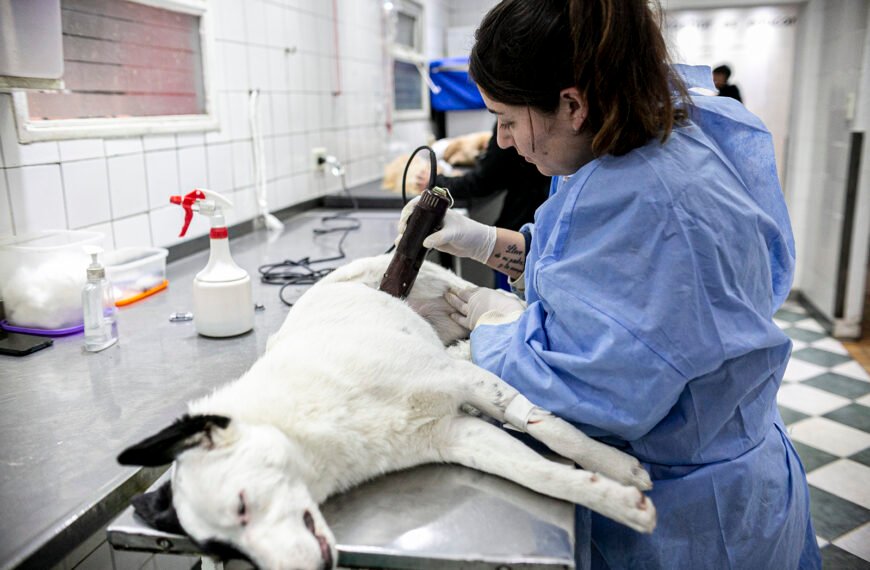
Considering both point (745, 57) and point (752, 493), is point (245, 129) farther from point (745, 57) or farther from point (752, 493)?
point (745, 57)

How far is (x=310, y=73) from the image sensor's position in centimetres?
323

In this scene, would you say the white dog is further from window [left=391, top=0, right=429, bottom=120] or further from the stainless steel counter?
window [left=391, top=0, right=429, bottom=120]

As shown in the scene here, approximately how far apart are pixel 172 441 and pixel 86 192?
130 centimetres

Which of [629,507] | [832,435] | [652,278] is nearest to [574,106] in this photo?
[652,278]

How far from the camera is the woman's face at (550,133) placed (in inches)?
41.4

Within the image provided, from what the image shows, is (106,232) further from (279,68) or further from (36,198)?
(279,68)

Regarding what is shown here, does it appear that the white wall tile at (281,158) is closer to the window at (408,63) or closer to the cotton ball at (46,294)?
the cotton ball at (46,294)

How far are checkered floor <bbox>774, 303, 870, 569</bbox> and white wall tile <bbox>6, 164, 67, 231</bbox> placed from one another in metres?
2.66

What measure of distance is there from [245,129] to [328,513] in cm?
210

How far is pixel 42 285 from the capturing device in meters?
Result: 1.54

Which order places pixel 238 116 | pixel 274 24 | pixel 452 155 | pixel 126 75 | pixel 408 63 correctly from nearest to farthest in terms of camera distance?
1. pixel 126 75
2. pixel 238 116
3. pixel 274 24
4. pixel 452 155
5. pixel 408 63

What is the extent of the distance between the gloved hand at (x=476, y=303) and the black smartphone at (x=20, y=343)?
38.8 inches

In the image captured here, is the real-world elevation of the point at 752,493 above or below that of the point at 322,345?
below

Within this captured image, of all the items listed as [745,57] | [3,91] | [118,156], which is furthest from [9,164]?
[745,57]
